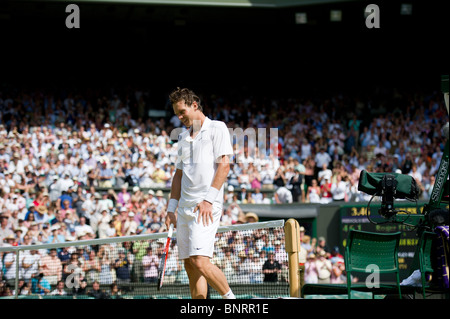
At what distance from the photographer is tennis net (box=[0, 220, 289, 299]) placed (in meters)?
8.11

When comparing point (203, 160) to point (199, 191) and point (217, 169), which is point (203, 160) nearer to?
point (217, 169)

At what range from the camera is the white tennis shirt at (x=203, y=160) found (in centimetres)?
566

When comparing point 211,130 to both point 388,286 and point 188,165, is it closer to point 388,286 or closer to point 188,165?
point 188,165

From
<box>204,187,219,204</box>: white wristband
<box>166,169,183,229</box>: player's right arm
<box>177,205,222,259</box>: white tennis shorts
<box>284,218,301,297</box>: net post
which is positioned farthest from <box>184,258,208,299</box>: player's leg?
<box>284,218,301,297</box>: net post

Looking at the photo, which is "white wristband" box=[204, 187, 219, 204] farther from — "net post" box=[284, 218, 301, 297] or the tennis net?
the tennis net

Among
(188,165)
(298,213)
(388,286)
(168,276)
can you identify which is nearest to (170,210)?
(188,165)

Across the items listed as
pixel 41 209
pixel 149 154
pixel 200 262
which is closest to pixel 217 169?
pixel 200 262

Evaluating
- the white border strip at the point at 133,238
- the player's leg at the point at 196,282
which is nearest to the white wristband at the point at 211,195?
the player's leg at the point at 196,282

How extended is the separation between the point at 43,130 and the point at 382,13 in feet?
38.1

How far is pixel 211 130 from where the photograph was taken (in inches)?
225

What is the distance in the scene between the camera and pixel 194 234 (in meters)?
5.55

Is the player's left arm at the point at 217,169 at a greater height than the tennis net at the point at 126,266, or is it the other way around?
the player's left arm at the point at 217,169

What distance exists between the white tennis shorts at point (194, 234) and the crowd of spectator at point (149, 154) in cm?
789

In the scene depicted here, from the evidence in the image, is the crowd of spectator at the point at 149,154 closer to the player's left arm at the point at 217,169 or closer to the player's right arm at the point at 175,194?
the player's right arm at the point at 175,194
